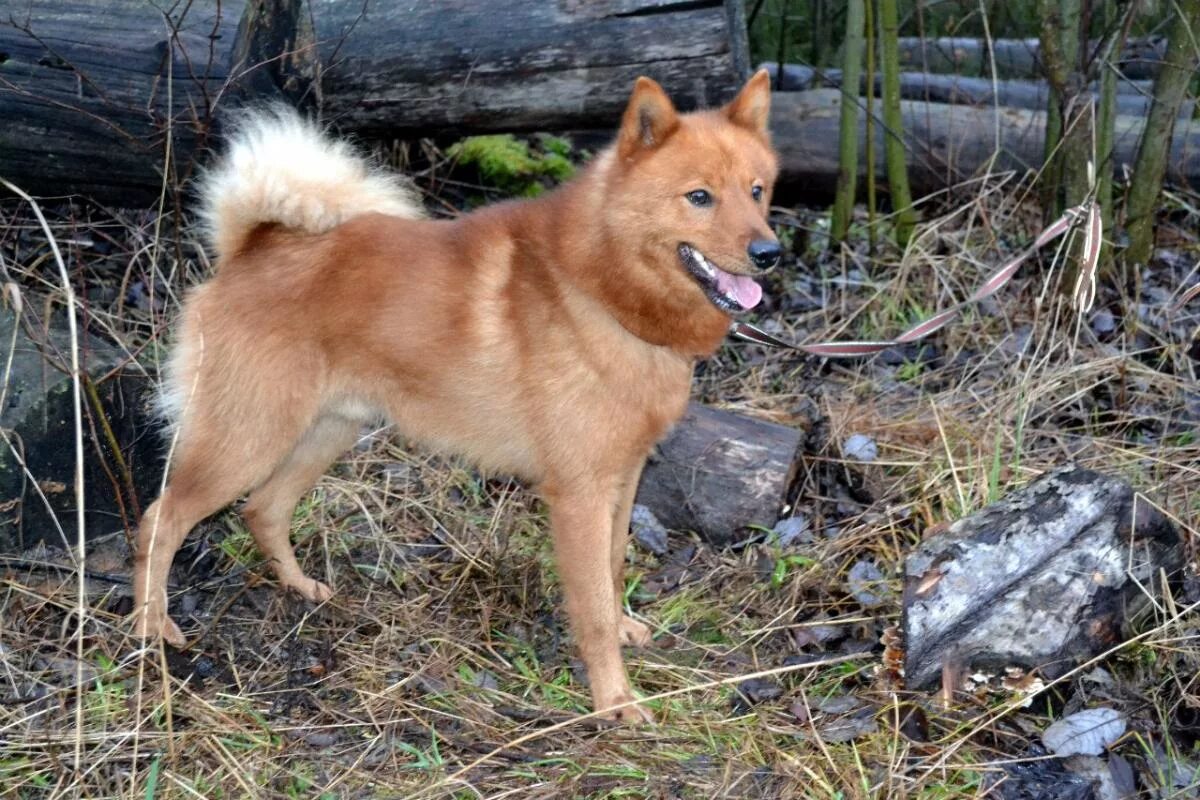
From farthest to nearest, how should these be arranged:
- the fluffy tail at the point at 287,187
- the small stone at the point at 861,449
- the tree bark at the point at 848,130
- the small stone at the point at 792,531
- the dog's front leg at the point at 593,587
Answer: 1. the tree bark at the point at 848,130
2. the small stone at the point at 861,449
3. the small stone at the point at 792,531
4. the fluffy tail at the point at 287,187
5. the dog's front leg at the point at 593,587

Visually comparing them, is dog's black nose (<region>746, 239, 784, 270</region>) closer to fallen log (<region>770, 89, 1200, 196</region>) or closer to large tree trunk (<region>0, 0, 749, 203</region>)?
large tree trunk (<region>0, 0, 749, 203</region>)

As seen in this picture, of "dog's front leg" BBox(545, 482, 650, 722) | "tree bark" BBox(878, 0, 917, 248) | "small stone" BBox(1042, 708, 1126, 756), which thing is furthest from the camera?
"tree bark" BBox(878, 0, 917, 248)

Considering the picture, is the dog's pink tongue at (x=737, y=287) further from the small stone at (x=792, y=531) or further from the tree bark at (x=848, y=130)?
the tree bark at (x=848, y=130)

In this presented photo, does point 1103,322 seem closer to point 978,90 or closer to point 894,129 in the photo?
point 894,129

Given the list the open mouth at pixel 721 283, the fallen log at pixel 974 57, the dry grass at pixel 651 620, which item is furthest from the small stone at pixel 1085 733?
the fallen log at pixel 974 57

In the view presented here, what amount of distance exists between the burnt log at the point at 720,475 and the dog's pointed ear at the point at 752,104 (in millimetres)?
1258

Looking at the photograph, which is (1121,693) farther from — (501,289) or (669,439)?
(501,289)

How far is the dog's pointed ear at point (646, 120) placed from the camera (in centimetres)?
318

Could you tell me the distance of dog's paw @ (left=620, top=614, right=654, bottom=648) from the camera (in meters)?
3.78

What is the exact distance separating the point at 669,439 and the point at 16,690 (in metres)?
2.27

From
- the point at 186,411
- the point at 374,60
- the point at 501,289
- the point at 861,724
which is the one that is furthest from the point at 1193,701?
the point at 374,60

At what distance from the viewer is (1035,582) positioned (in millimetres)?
3178

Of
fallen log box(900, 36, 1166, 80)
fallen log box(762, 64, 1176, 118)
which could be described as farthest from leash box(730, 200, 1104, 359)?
fallen log box(900, 36, 1166, 80)

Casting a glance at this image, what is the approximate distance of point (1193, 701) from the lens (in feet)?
10.3
